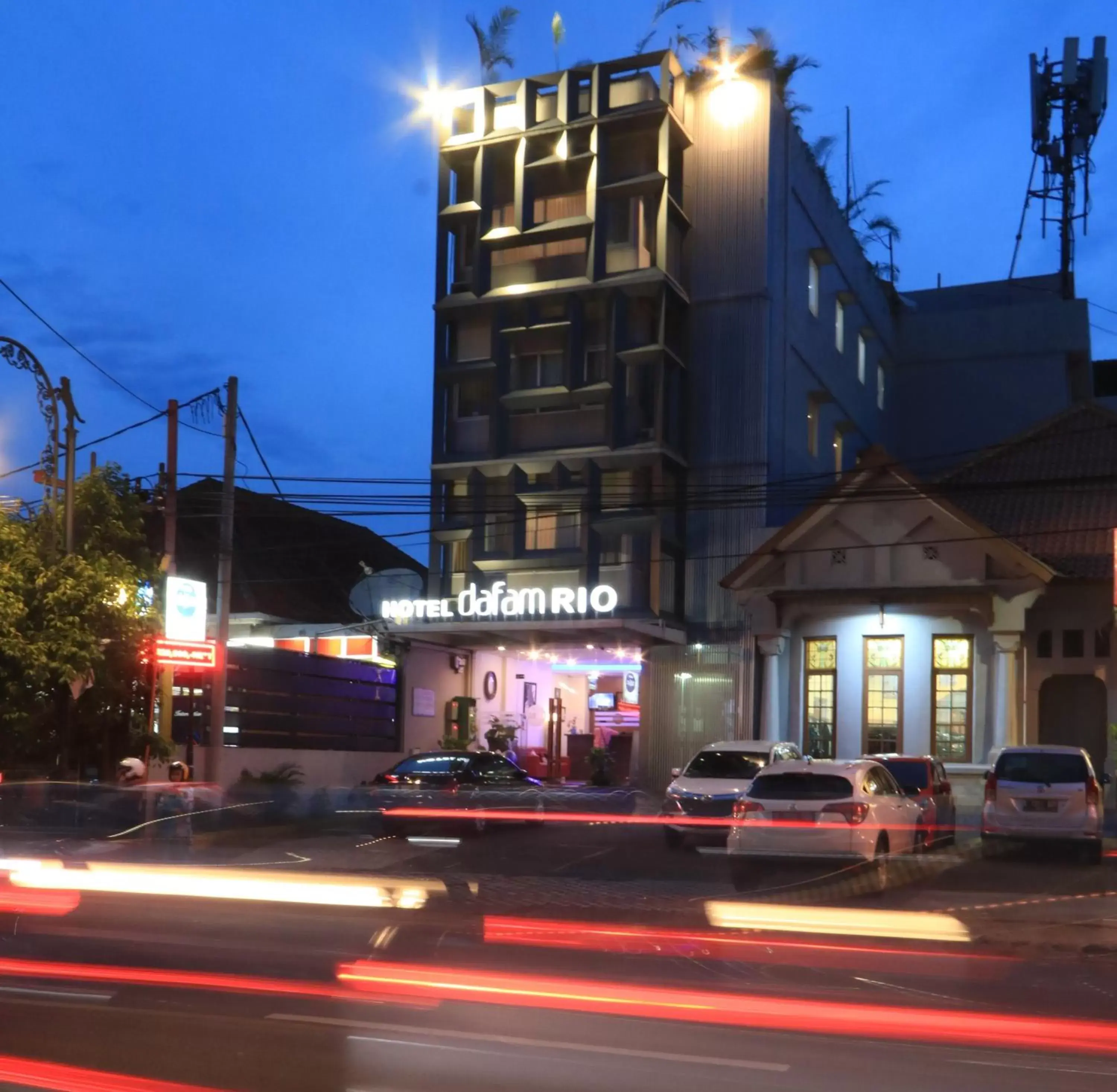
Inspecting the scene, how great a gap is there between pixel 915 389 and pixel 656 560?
58.2ft

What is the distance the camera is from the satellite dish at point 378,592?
117ft

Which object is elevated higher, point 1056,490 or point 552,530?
point 1056,490

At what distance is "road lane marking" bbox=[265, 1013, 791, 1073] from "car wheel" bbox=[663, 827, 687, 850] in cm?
1278

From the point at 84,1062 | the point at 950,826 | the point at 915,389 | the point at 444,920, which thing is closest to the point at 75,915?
the point at 444,920

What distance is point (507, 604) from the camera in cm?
3319

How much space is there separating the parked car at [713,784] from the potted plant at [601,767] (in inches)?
413

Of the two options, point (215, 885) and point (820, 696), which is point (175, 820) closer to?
point (215, 885)

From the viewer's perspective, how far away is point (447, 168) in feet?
122

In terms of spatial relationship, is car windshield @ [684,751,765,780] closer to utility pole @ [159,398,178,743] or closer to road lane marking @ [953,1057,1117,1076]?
utility pole @ [159,398,178,743]

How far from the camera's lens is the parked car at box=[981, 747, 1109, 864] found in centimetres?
2066

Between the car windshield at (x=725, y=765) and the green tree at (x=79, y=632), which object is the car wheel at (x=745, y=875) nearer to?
the car windshield at (x=725, y=765)

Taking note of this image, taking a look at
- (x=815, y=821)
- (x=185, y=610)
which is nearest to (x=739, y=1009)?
(x=815, y=821)

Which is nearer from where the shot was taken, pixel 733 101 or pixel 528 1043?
pixel 528 1043

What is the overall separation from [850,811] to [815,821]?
456 millimetres
